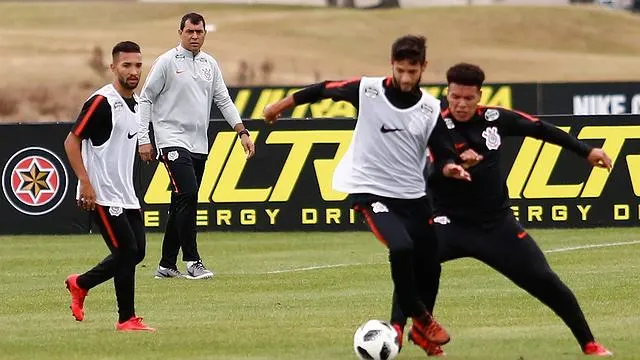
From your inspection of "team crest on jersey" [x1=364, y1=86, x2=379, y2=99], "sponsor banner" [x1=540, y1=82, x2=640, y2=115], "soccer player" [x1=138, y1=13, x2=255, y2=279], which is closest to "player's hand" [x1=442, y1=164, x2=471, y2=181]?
"team crest on jersey" [x1=364, y1=86, x2=379, y2=99]

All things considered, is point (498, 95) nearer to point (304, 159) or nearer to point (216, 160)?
point (304, 159)

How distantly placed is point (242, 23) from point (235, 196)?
2141 inches

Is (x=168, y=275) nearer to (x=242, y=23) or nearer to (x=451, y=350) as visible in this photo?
(x=451, y=350)

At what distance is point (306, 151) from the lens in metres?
21.1

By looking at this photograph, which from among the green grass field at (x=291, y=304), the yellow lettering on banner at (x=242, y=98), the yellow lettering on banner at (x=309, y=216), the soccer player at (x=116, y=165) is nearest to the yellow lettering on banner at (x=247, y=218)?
the yellow lettering on banner at (x=309, y=216)

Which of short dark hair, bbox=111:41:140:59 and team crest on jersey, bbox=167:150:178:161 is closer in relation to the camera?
short dark hair, bbox=111:41:140:59

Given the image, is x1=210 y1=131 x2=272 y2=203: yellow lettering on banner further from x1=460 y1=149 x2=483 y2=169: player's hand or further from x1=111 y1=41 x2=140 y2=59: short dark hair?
x1=460 y1=149 x2=483 y2=169: player's hand

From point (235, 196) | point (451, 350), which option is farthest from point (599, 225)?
point (451, 350)

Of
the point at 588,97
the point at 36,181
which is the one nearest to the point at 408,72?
the point at 36,181

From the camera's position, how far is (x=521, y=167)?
2091 cm

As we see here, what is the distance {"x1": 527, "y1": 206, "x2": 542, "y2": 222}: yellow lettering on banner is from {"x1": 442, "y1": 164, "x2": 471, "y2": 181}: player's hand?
1065 cm

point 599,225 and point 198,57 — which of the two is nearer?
point 198,57

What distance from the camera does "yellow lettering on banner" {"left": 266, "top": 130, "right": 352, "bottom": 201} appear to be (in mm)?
21000

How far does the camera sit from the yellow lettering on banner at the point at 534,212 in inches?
821
